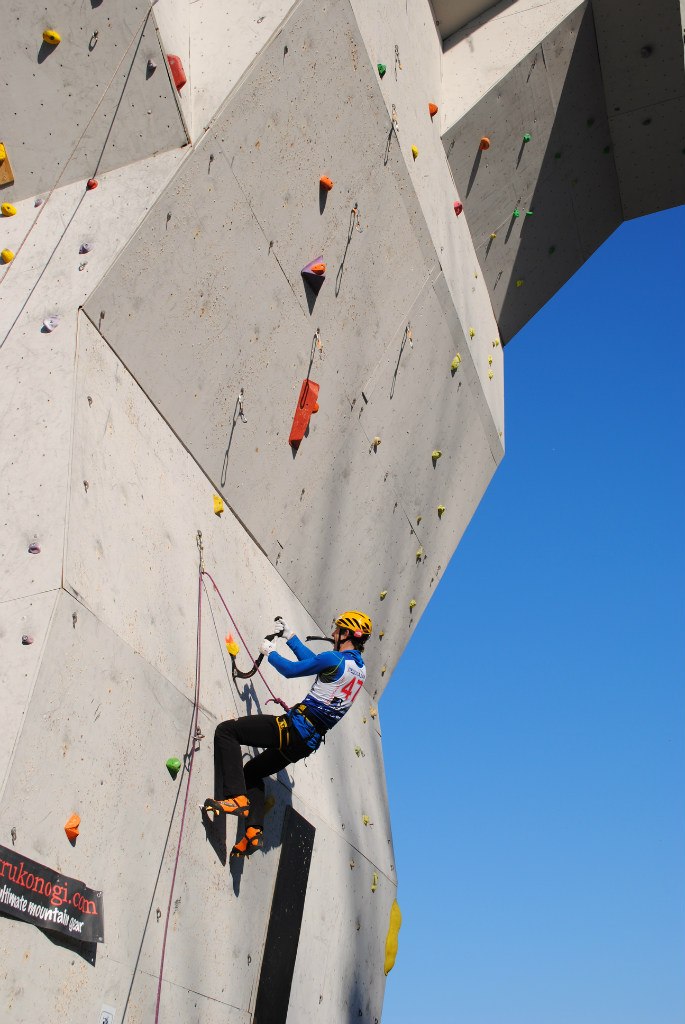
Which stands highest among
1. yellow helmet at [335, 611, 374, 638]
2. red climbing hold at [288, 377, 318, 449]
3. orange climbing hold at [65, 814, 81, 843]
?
red climbing hold at [288, 377, 318, 449]

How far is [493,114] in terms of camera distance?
5.38m

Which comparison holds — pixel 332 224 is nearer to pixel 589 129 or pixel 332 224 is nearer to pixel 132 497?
pixel 132 497

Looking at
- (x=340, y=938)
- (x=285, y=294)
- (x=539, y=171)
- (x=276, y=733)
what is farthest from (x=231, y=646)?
(x=539, y=171)

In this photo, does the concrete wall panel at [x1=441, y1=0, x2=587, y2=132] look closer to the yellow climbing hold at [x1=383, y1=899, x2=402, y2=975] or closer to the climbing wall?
the climbing wall

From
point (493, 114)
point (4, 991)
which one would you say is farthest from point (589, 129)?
point (4, 991)

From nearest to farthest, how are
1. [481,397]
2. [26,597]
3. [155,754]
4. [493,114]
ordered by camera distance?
[26,597] → [155,754] → [493,114] → [481,397]

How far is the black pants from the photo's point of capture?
375 centimetres

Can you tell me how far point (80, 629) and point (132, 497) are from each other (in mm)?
608

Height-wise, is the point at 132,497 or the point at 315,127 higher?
the point at 315,127

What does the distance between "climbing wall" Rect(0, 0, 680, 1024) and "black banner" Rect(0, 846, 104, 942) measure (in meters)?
0.02

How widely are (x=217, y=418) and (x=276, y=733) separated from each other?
1181 mm

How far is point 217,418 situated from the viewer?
13.6 feet

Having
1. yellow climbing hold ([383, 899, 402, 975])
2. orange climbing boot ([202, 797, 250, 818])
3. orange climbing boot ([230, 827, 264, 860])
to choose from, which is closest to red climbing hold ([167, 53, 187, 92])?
orange climbing boot ([202, 797, 250, 818])

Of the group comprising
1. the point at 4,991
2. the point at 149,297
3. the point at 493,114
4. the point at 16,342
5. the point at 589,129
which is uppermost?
the point at 589,129
